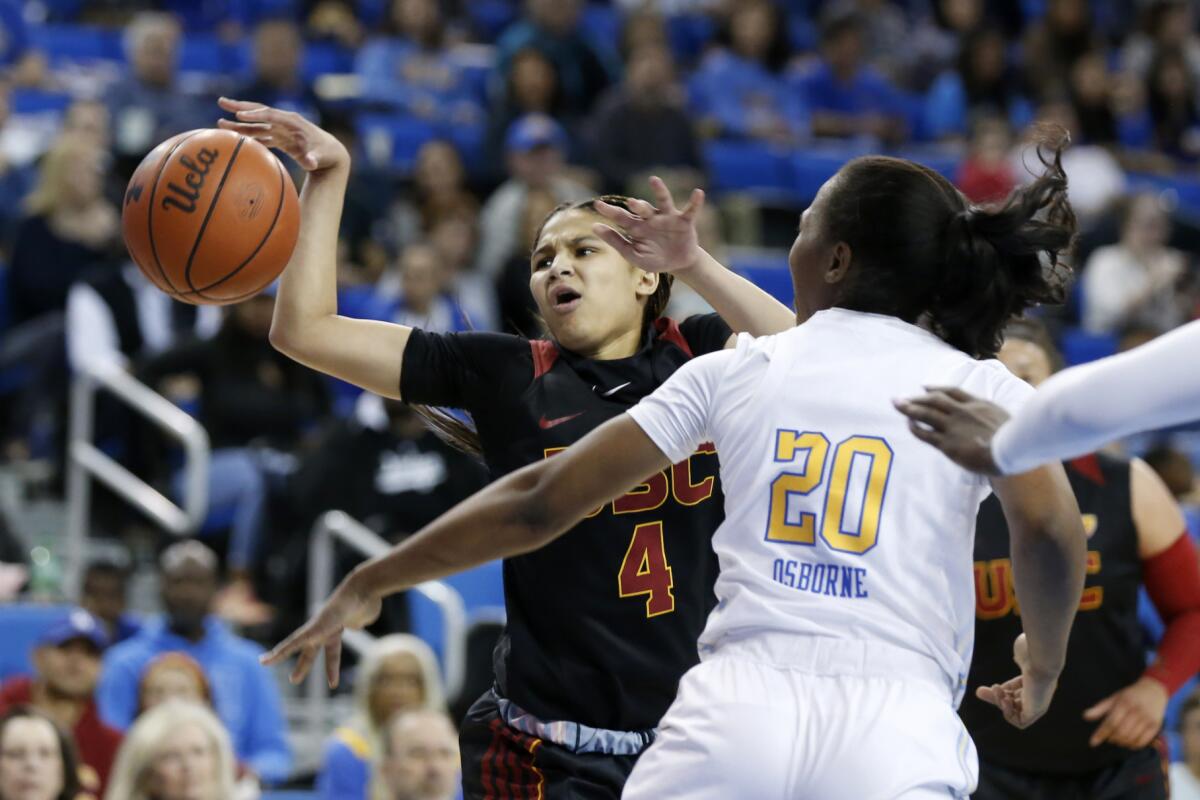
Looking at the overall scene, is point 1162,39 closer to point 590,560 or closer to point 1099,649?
point 1099,649

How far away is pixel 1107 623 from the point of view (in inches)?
196

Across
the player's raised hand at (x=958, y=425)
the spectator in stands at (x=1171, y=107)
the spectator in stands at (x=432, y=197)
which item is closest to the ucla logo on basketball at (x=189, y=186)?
the player's raised hand at (x=958, y=425)

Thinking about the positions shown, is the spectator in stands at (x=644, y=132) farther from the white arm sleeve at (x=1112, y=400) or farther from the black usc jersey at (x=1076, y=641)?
the white arm sleeve at (x=1112, y=400)

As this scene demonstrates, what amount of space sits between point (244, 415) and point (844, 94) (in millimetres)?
6669

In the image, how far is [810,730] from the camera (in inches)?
111

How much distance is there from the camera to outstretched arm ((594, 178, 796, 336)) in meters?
3.76

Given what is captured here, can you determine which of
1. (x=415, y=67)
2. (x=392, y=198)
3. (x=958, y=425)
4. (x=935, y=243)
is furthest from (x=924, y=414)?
(x=415, y=67)

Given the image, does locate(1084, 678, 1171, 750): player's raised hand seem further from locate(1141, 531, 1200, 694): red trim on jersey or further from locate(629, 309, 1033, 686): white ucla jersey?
locate(629, 309, 1033, 686): white ucla jersey

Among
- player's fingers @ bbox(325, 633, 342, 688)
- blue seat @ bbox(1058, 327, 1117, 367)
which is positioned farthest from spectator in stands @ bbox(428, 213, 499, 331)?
player's fingers @ bbox(325, 633, 342, 688)

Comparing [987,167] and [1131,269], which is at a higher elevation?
[987,167]

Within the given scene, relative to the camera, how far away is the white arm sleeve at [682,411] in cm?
305

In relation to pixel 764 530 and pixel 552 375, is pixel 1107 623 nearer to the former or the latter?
pixel 552 375

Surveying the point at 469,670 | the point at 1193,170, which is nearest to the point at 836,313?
the point at 469,670

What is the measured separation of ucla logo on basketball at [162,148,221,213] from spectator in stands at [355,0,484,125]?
8.94 meters
